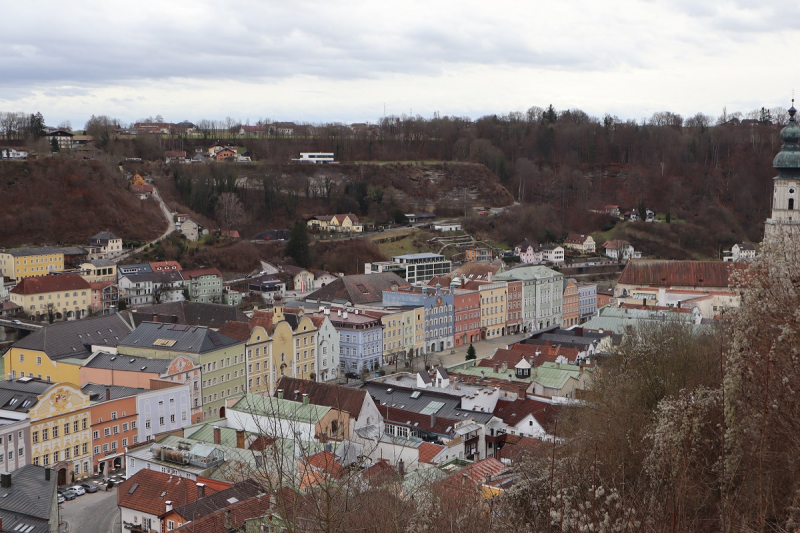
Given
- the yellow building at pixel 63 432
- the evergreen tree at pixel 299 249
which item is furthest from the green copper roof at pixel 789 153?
the evergreen tree at pixel 299 249

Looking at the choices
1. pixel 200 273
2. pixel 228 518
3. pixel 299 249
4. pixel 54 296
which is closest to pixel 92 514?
pixel 228 518

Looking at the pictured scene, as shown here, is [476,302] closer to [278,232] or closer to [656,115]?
[278,232]

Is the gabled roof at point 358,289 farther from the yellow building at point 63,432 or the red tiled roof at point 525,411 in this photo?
the yellow building at point 63,432

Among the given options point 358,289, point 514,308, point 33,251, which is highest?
point 33,251

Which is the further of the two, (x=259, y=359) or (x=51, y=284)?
(x=51, y=284)

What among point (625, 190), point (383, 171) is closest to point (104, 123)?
point (383, 171)

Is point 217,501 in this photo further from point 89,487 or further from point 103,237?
point 103,237

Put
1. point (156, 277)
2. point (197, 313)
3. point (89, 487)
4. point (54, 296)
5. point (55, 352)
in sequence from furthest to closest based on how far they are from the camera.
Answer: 1. point (156, 277)
2. point (54, 296)
3. point (197, 313)
4. point (55, 352)
5. point (89, 487)
